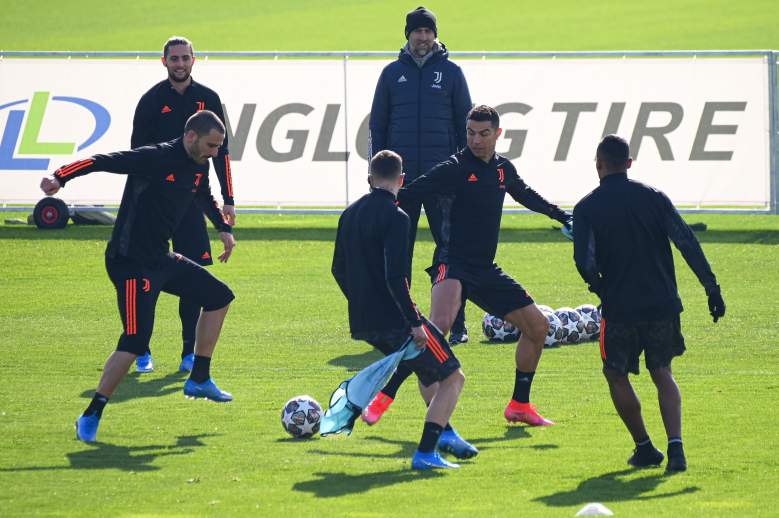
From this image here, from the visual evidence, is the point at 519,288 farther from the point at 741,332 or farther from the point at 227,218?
the point at 741,332

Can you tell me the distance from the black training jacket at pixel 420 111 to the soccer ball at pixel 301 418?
468cm

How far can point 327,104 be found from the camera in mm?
23297

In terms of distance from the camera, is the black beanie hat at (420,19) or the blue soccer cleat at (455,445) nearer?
the blue soccer cleat at (455,445)

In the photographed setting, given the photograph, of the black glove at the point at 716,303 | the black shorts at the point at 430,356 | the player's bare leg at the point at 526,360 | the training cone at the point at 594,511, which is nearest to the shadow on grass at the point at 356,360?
the player's bare leg at the point at 526,360

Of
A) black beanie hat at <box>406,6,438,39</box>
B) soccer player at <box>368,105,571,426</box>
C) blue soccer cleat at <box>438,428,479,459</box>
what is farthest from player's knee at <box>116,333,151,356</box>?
black beanie hat at <box>406,6,438,39</box>

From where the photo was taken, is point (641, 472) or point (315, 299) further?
point (315, 299)

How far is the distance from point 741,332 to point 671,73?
8.54m

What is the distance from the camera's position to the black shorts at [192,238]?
1362 cm

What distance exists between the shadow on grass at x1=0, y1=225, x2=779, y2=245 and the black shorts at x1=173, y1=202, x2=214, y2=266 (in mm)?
8635

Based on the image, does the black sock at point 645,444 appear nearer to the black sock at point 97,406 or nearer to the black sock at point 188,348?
the black sock at point 97,406

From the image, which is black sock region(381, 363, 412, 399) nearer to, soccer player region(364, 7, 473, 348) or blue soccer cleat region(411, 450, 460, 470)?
blue soccer cleat region(411, 450, 460, 470)

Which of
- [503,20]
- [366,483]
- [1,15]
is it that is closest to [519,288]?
[366,483]

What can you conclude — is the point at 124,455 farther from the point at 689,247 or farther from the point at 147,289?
the point at 689,247

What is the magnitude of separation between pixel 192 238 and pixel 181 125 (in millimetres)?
1016
